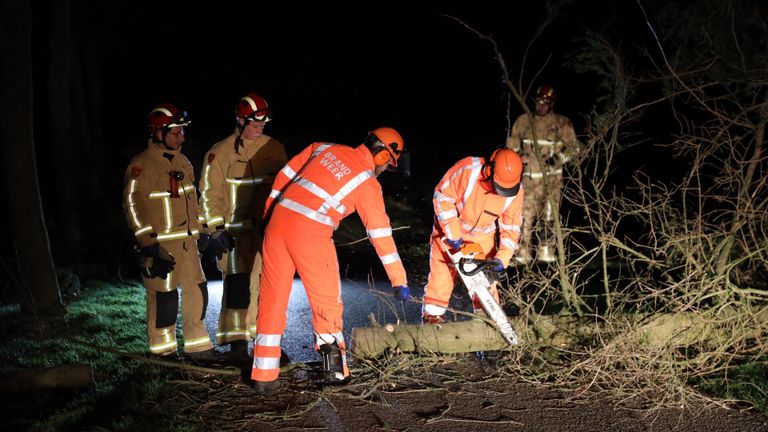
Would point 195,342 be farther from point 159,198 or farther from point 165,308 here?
point 159,198

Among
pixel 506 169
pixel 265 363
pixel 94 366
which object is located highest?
pixel 506 169

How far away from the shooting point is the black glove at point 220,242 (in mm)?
5004

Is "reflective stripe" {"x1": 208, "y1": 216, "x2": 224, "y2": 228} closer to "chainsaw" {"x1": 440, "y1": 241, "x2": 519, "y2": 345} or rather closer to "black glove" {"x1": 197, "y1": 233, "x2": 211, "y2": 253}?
"black glove" {"x1": 197, "y1": 233, "x2": 211, "y2": 253}

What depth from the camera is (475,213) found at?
5168mm

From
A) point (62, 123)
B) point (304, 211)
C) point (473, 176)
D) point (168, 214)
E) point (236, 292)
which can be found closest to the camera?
point (304, 211)

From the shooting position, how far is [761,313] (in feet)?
15.6

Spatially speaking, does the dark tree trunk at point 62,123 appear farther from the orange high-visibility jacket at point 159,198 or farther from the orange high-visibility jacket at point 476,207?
the orange high-visibility jacket at point 476,207

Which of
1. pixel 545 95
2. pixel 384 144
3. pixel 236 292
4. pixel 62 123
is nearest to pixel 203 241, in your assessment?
pixel 236 292

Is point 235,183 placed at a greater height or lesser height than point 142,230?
greater

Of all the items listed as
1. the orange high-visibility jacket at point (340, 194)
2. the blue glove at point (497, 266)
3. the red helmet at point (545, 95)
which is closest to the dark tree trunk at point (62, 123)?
the orange high-visibility jacket at point (340, 194)

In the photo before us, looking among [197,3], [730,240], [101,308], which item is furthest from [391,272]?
[197,3]

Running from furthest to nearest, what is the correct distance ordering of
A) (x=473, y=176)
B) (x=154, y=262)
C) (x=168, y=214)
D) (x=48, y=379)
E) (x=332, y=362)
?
(x=473, y=176) → (x=168, y=214) → (x=154, y=262) → (x=332, y=362) → (x=48, y=379)

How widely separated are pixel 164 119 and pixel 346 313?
2.76 m

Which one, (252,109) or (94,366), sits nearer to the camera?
(94,366)
